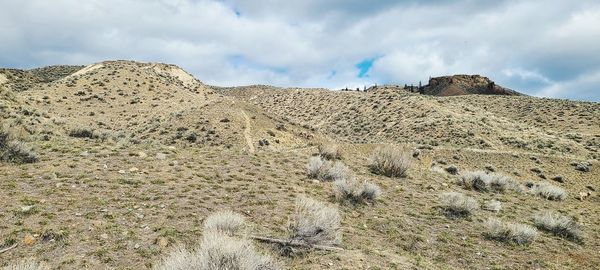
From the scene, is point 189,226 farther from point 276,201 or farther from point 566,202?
point 566,202

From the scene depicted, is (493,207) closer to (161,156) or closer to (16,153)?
(161,156)

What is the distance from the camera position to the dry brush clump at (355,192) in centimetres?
1381

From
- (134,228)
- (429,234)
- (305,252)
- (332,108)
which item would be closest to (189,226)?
(134,228)

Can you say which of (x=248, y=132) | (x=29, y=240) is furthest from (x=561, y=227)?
(x=248, y=132)

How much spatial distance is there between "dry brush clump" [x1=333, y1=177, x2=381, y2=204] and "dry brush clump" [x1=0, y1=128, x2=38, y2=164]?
34.0 feet

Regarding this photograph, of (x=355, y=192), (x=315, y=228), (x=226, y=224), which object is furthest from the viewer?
(x=355, y=192)

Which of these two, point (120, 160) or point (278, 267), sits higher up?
point (120, 160)

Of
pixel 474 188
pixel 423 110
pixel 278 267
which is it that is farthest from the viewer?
pixel 423 110

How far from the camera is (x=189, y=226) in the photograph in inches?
397

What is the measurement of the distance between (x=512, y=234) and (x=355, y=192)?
4.68 meters

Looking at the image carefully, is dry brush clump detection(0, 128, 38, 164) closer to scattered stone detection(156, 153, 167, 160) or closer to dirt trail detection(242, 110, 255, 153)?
scattered stone detection(156, 153, 167, 160)

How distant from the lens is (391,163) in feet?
61.5

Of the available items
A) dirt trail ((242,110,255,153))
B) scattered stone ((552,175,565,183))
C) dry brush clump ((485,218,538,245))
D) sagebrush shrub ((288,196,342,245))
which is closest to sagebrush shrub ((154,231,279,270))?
sagebrush shrub ((288,196,342,245))

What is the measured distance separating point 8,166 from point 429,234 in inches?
518
